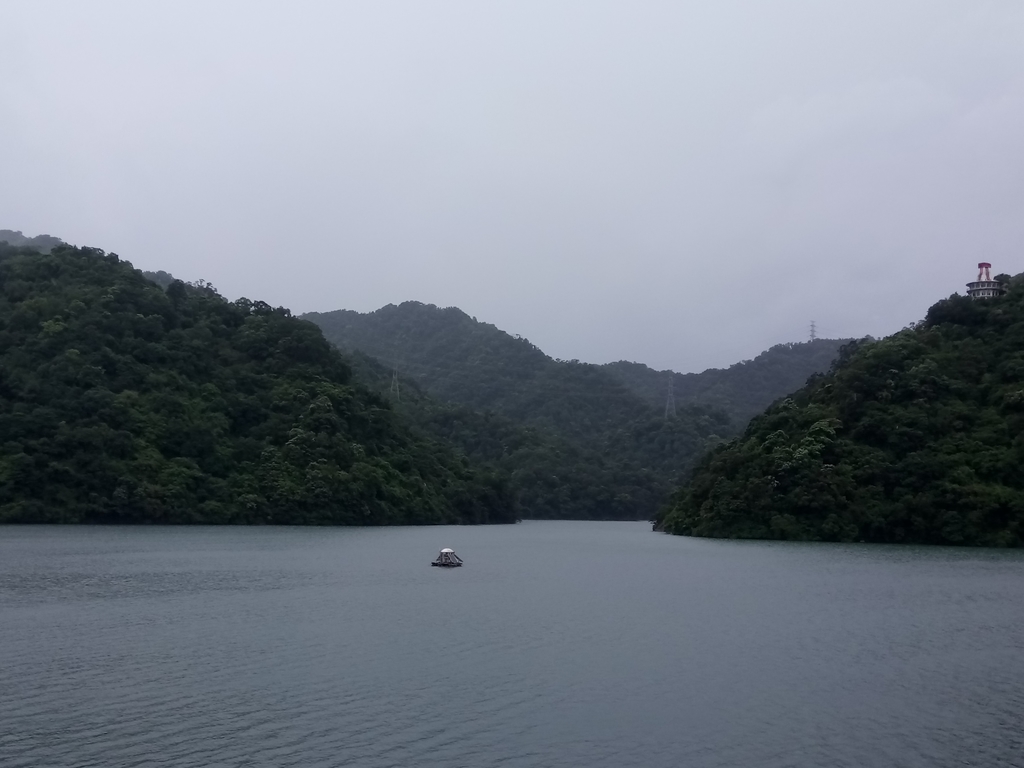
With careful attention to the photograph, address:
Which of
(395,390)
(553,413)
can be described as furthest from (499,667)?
(553,413)

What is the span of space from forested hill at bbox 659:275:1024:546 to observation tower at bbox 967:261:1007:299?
1.67 metres

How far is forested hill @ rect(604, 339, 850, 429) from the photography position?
17562 cm

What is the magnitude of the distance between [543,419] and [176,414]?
88415 mm

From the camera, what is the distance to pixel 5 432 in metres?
63.8

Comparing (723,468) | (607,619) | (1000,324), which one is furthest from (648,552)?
(1000,324)

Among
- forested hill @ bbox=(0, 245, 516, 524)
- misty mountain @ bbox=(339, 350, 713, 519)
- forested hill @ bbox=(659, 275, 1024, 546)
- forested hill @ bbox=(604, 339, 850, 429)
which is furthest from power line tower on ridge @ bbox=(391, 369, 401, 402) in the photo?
forested hill @ bbox=(659, 275, 1024, 546)

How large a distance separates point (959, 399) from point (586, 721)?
5498 cm

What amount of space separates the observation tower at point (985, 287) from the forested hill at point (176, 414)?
50.3m

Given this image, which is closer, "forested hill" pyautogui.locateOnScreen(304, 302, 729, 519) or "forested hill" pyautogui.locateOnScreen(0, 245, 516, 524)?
"forested hill" pyautogui.locateOnScreen(0, 245, 516, 524)

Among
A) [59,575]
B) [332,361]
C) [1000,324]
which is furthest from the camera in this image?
[332,361]

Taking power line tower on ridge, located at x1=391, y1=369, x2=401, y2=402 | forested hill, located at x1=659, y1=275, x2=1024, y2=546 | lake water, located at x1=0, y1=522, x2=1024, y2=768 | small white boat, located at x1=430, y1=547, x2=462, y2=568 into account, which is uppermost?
power line tower on ridge, located at x1=391, y1=369, x2=401, y2=402

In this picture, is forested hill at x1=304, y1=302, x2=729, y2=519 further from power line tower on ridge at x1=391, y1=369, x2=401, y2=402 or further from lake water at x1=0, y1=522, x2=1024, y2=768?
lake water at x1=0, y1=522, x2=1024, y2=768

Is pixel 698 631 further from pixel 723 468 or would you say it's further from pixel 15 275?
pixel 15 275

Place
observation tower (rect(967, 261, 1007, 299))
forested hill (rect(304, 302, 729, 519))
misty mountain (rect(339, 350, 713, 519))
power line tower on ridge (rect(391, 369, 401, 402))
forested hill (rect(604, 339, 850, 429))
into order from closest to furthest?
observation tower (rect(967, 261, 1007, 299)), power line tower on ridge (rect(391, 369, 401, 402)), misty mountain (rect(339, 350, 713, 519)), forested hill (rect(304, 302, 729, 519)), forested hill (rect(604, 339, 850, 429))
